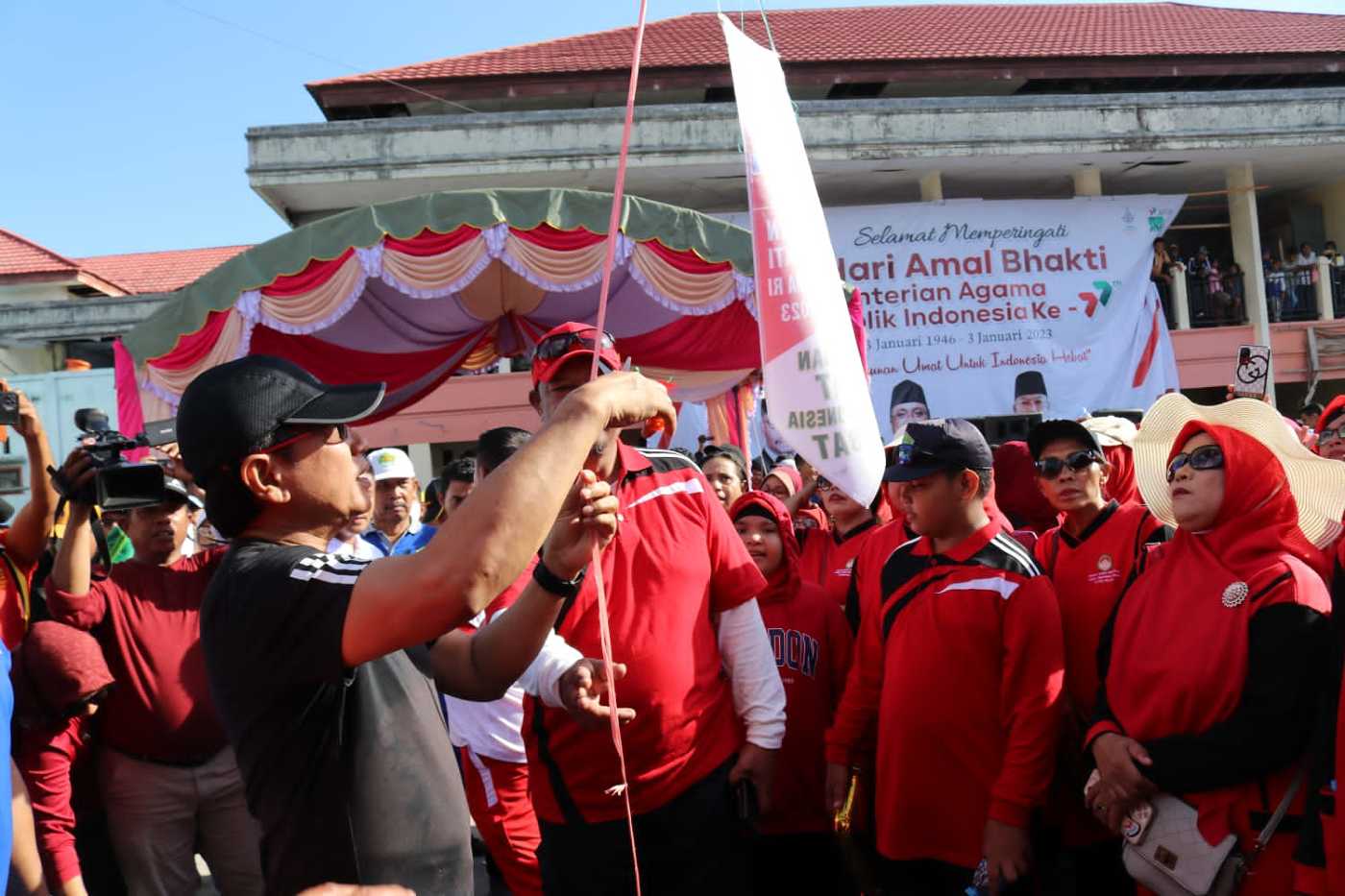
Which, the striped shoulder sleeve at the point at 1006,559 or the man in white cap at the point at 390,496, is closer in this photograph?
the striped shoulder sleeve at the point at 1006,559

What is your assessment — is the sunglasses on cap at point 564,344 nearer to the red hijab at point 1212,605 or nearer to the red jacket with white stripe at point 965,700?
the red jacket with white stripe at point 965,700

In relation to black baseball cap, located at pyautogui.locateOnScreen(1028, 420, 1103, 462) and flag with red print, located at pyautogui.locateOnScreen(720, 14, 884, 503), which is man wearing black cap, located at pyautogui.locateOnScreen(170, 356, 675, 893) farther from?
black baseball cap, located at pyautogui.locateOnScreen(1028, 420, 1103, 462)

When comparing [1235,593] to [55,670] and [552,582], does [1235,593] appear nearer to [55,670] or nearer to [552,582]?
[552,582]

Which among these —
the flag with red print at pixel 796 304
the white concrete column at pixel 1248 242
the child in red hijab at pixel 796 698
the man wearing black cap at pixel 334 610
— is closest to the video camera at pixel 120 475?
the man wearing black cap at pixel 334 610

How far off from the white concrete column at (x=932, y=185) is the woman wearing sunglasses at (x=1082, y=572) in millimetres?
12138

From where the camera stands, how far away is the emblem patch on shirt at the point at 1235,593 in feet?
8.70

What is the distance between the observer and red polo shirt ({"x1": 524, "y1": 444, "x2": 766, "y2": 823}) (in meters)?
2.74

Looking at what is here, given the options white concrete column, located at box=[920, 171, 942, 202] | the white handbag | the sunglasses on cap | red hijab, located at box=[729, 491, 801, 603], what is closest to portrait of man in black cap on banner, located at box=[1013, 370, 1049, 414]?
white concrete column, located at box=[920, 171, 942, 202]

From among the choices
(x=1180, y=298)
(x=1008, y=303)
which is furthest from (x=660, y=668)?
(x=1180, y=298)

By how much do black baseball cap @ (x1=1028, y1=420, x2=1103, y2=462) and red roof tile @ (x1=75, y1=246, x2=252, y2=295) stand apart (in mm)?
22994

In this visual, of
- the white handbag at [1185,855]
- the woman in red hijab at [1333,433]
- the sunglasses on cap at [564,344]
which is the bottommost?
the white handbag at [1185,855]

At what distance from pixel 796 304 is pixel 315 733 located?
1672mm

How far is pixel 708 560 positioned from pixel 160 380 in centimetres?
492

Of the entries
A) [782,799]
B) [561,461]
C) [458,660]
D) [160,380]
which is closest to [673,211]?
[160,380]
